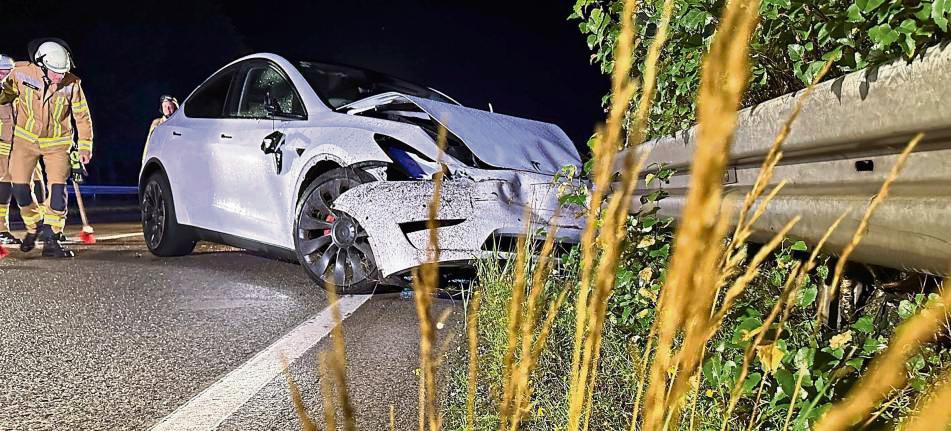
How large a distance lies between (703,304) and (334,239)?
452 cm

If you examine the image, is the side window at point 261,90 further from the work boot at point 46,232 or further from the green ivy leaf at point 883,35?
the green ivy leaf at point 883,35

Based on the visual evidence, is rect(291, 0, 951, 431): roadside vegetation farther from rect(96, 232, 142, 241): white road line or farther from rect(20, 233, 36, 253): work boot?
rect(96, 232, 142, 241): white road line

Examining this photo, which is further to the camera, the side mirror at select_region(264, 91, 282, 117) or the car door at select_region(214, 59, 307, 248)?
the side mirror at select_region(264, 91, 282, 117)

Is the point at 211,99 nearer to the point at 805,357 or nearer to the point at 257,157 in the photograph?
the point at 257,157

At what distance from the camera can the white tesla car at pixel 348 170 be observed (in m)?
4.79

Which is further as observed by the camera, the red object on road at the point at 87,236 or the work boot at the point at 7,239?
the red object on road at the point at 87,236

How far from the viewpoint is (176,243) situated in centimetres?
753

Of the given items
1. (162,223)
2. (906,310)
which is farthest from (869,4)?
(162,223)

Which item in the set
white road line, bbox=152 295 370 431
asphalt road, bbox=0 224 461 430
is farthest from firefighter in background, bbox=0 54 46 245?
white road line, bbox=152 295 370 431

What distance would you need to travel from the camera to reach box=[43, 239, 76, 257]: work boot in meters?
8.02

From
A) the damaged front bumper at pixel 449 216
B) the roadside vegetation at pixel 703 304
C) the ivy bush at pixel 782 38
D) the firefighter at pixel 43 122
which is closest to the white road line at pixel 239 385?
the roadside vegetation at pixel 703 304

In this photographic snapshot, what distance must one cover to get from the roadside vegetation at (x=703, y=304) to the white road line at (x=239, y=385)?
0.52 meters

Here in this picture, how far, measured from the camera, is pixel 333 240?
5168 mm

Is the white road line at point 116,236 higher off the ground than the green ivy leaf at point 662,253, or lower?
lower
